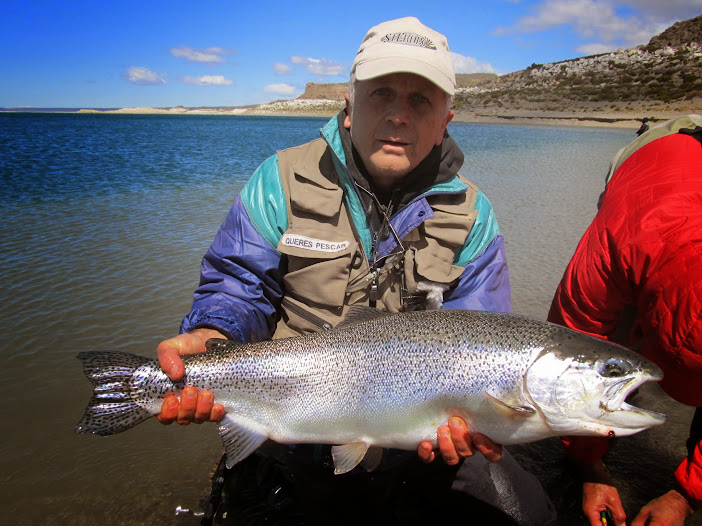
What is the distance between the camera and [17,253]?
7.20 metres

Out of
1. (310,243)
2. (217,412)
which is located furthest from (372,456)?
(310,243)

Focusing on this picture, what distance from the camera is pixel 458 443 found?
93.4 inches

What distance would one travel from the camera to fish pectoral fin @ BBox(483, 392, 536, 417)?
7.19 feet

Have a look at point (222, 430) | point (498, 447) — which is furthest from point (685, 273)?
point (222, 430)

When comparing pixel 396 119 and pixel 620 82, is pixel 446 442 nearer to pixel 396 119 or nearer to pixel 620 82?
pixel 396 119

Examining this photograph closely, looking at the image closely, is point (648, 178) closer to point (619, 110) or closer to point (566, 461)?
point (566, 461)

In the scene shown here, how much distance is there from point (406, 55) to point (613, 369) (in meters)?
2.10

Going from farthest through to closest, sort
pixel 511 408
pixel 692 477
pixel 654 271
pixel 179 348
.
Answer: pixel 692 477, pixel 654 271, pixel 179 348, pixel 511 408

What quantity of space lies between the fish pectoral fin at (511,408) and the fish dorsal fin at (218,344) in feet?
4.64

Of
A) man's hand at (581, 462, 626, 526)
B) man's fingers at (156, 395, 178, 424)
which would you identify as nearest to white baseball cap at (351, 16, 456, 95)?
man's fingers at (156, 395, 178, 424)

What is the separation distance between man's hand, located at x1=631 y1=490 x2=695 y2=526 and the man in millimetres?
1231

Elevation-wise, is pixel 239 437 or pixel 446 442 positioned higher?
pixel 446 442

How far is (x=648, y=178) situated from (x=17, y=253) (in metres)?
8.64

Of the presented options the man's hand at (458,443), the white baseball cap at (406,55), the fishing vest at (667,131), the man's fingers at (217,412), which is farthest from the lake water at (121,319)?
the white baseball cap at (406,55)
